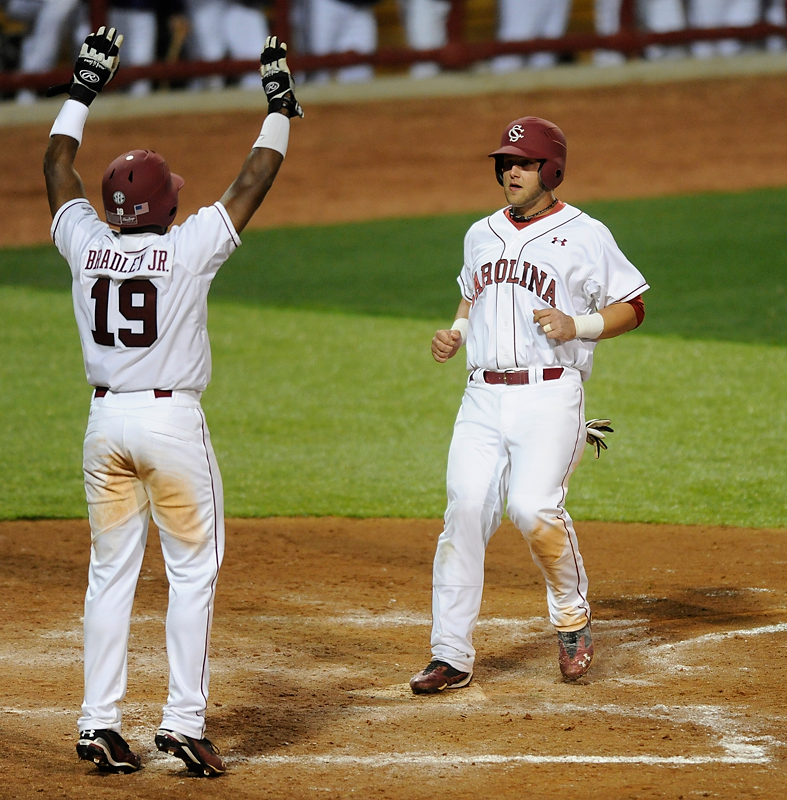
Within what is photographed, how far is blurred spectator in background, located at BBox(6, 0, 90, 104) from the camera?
818 inches

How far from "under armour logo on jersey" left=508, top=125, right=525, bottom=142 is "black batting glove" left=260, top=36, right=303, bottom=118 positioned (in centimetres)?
81

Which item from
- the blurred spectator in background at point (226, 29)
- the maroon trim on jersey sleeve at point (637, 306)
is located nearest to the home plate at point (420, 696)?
the maroon trim on jersey sleeve at point (637, 306)

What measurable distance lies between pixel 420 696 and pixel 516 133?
1.97m

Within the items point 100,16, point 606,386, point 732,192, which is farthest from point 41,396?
point 100,16

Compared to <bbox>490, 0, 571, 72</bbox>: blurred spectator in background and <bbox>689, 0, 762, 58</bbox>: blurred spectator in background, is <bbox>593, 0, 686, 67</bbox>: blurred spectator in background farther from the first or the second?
<bbox>490, 0, 571, 72</bbox>: blurred spectator in background

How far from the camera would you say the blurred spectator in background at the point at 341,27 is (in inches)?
826

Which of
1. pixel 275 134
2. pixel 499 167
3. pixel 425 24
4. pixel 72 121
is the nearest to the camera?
pixel 275 134

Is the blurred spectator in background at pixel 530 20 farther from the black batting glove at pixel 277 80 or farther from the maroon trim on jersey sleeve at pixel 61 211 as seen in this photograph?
the maroon trim on jersey sleeve at pixel 61 211

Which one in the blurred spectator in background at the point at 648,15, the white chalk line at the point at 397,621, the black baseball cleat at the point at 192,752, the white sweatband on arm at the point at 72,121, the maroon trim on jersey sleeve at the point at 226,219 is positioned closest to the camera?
the black baseball cleat at the point at 192,752

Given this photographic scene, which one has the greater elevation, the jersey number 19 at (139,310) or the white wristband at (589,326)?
the jersey number 19 at (139,310)

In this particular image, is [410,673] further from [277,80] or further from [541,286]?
[277,80]

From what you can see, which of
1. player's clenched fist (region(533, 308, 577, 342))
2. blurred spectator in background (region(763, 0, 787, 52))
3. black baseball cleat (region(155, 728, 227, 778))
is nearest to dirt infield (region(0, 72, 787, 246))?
blurred spectator in background (region(763, 0, 787, 52))

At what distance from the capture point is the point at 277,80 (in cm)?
412

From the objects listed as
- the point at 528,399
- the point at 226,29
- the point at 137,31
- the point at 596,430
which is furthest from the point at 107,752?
the point at 137,31
